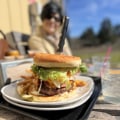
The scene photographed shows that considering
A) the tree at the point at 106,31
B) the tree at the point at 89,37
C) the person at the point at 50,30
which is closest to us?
the person at the point at 50,30

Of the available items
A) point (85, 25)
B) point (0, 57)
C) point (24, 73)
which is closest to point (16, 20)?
point (0, 57)

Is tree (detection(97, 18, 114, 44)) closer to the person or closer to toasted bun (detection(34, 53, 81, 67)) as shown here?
the person

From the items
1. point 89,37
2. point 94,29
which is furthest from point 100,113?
point 94,29

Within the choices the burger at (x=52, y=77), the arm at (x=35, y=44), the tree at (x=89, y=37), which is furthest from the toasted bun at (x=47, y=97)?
the tree at (x=89, y=37)

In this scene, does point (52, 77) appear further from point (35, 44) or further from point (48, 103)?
point (35, 44)

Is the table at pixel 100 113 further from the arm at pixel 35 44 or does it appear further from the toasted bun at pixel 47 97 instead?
the arm at pixel 35 44

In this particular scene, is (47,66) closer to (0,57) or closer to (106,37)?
(0,57)
